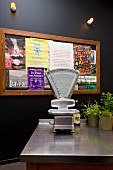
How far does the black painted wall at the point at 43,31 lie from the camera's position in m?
2.49

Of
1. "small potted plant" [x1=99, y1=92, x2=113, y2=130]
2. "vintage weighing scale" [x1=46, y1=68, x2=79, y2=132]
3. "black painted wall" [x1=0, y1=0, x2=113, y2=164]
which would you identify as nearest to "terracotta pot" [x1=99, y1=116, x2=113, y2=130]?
"small potted plant" [x1=99, y1=92, x2=113, y2=130]

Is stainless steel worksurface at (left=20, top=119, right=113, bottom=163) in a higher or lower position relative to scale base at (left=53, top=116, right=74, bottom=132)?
lower

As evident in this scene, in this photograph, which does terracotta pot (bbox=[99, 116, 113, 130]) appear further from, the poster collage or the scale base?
the poster collage

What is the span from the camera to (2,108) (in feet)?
8.05

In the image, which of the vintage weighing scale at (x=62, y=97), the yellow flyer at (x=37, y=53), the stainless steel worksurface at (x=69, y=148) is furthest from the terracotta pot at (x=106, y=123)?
the yellow flyer at (x=37, y=53)

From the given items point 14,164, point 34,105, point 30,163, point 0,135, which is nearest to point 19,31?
point 34,105

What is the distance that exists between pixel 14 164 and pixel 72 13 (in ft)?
7.62

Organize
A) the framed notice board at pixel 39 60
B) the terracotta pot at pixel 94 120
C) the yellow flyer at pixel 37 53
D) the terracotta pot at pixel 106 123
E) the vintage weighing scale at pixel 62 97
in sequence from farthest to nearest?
the yellow flyer at pixel 37 53 → the framed notice board at pixel 39 60 → the terracotta pot at pixel 94 120 → the terracotta pot at pixel 106 123 → the vintage weighing scale at pixel 62 97

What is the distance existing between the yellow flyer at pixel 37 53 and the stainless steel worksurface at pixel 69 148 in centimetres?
133

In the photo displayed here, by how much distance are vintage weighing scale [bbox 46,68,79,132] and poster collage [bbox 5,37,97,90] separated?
104cm

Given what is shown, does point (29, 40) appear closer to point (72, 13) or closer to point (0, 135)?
point (72, 13)

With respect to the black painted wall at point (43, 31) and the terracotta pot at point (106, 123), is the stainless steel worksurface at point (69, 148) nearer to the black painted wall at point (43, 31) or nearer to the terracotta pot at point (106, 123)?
the terracotta pot at point (106, 123)

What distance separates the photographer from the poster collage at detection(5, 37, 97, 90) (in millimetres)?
2508

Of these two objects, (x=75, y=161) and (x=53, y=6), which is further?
(x=53, y=6)
